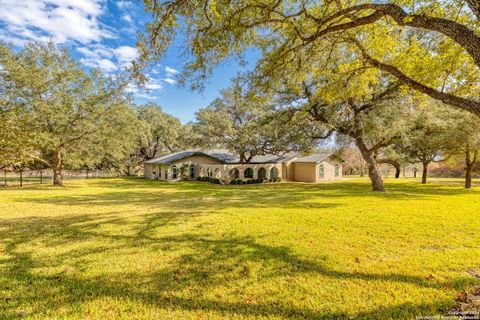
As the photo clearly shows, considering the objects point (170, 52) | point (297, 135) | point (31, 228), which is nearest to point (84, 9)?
point (170, 52)

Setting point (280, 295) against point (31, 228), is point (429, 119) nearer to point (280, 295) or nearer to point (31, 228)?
point (280, 295)

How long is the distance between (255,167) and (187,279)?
74.5ft

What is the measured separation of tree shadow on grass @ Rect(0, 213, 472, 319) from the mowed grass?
0.02 meters

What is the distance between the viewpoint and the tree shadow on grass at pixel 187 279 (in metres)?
3.13

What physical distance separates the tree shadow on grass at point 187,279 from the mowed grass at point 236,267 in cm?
2

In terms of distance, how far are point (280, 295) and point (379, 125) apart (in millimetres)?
13557

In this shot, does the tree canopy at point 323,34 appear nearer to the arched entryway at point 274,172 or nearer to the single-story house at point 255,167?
the single-story house at point 255,167

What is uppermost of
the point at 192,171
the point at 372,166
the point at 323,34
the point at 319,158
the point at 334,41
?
the point at 334,41

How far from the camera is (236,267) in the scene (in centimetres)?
438

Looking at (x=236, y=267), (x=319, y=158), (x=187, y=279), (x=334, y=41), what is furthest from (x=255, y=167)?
(x=187, y=279)

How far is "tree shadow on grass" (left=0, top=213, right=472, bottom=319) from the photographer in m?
3.13

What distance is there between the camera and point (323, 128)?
1734cm

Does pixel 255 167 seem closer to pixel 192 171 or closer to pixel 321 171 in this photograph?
pixel 192 171

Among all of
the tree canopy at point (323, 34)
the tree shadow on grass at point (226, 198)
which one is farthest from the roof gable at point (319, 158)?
the tree canopy at point (323, 34)
